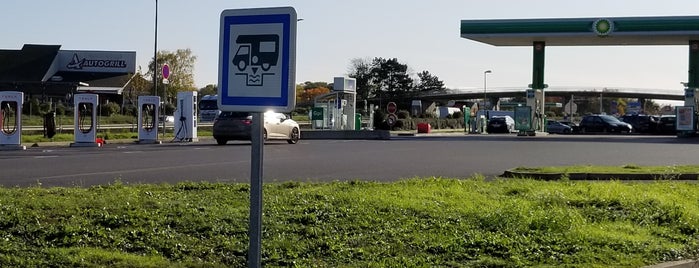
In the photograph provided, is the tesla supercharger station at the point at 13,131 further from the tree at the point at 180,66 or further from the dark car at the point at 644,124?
the tree at the point at 180,66

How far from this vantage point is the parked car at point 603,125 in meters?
58.4

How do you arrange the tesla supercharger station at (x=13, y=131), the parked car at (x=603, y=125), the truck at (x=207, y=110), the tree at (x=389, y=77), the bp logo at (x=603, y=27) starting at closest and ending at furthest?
the tesla supercharger station at (x=13, y=131)
the bp logo at (x=603, y=27)
the parked car at (x=603, y=125)
the truck at (x=207, y=110)
the tree at (x=389, y=77)

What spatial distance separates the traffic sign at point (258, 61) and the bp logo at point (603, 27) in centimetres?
4511

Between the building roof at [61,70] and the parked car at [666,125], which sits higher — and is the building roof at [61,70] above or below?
above

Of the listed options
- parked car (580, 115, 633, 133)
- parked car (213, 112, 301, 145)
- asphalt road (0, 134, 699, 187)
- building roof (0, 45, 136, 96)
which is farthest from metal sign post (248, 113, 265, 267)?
building roof (0, 45, 136, 96)

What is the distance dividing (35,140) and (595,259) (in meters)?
27.5

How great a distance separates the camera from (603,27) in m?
47.4

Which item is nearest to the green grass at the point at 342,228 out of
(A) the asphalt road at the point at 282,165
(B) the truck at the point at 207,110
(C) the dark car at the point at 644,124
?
(A) the asphalt road at the point at 282,165

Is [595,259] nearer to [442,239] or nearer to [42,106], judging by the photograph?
[442,239]

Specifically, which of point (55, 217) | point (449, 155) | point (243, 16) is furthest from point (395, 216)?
point (449, 155)

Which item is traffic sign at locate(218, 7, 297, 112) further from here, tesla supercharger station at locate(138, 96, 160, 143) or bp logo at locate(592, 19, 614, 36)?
bp logo at locate(592, 19, 614, 36)

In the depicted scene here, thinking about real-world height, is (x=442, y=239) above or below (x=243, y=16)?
below

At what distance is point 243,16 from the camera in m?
5.01

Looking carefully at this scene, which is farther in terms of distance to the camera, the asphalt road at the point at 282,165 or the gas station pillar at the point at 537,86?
the gas station pillar at the point at 537,86
